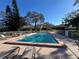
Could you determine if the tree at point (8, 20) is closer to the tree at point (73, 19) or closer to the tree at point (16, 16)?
the tree at point (16, 16)

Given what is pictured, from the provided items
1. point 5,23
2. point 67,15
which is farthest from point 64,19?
point 5,23

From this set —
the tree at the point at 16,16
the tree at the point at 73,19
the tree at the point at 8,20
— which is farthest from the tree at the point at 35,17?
the tree at the point at 73,19

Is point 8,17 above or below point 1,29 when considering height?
above

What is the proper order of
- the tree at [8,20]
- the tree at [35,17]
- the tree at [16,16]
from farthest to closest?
the tree at [35,17], the tree at [8,20], the tree at [16,16]

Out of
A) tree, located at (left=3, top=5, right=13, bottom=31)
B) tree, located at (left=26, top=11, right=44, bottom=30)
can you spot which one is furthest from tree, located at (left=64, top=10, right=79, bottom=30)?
tree, located at (left=3, top=5, right=13, bottom=31)

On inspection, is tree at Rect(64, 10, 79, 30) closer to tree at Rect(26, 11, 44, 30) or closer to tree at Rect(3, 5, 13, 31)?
tree at Rect(26, 11, 44, 30)

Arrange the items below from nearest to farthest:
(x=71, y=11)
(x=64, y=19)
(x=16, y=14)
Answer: (x=16, y=14) < (x=71, y=11) < (x=64, y=19)

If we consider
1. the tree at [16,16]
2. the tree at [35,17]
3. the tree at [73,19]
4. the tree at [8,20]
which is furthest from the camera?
the tree at [35,17]

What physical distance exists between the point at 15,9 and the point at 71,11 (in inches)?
603

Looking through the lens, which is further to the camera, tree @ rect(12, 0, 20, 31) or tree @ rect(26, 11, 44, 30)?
tree @ rect(26, 11, 44, 30)

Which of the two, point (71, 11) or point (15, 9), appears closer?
point (15, 9)

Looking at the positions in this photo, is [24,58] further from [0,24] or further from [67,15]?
[67,15]

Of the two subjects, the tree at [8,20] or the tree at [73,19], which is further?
the tree at [73,19]

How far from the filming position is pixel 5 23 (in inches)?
1156
